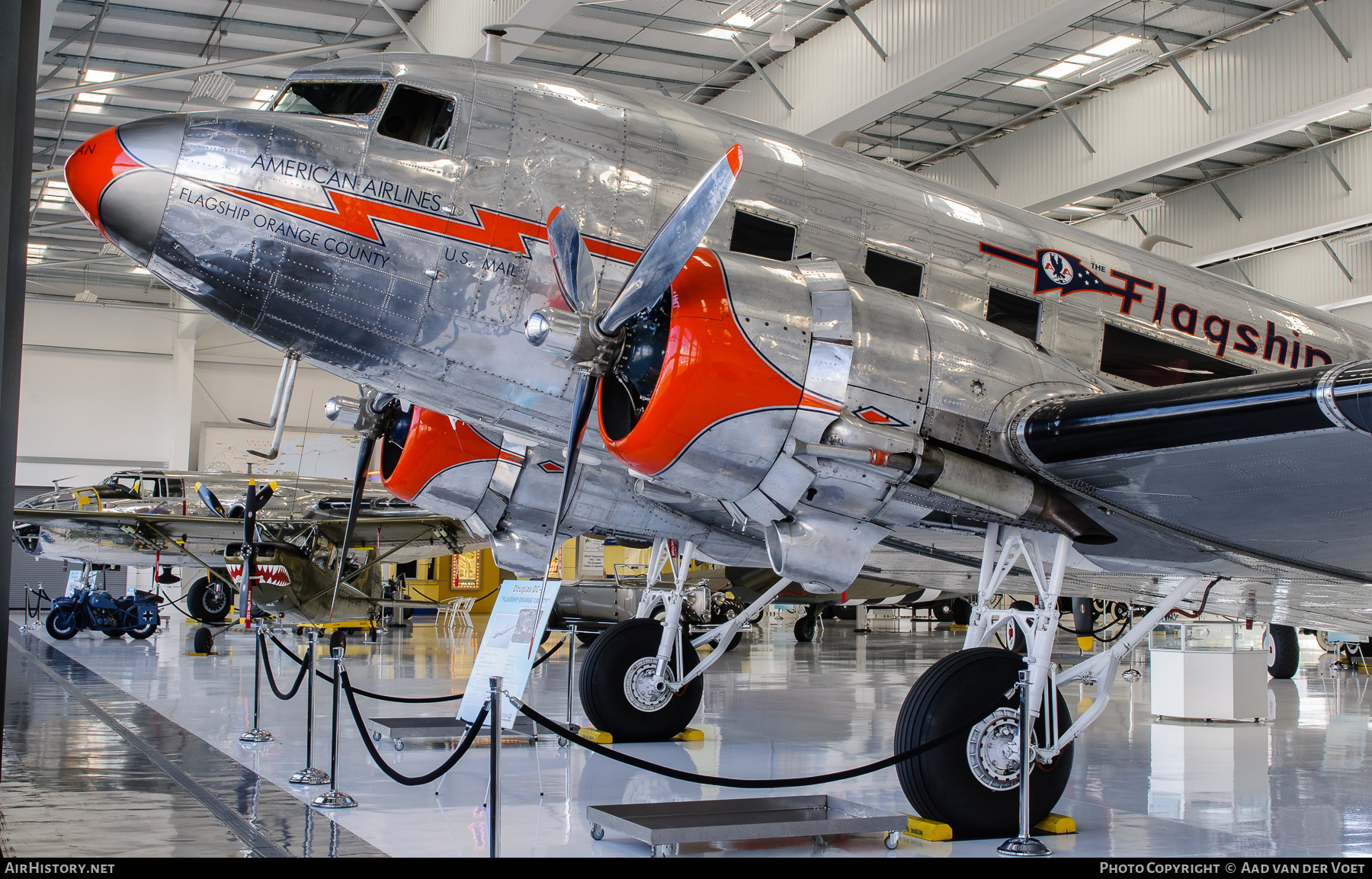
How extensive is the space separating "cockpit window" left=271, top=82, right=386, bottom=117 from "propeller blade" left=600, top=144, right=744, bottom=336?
2.19 meters

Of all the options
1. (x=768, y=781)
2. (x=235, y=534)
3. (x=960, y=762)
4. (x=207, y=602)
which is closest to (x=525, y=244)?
(x=768, y=781)

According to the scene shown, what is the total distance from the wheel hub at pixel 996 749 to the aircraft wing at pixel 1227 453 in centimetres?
141

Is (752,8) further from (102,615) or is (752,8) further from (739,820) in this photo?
(102,615)

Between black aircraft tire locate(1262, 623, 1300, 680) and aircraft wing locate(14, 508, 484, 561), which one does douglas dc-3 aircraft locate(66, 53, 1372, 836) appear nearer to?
black aircraft tire locate(1262, 623, 1300, 680)

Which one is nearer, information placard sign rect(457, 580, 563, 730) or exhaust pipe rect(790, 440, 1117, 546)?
exhaust pipe rect(790, 440, 1117, 546)

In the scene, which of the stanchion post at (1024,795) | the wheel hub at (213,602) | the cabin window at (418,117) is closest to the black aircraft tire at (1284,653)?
the stanchion post at (1024,795)

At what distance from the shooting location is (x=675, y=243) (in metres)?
5.11

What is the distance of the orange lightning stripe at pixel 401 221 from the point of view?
5.84m

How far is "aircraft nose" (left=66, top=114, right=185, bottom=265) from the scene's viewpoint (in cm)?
564

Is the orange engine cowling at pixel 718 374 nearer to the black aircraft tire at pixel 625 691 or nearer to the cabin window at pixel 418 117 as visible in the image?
the cabin window at pixel 418 117

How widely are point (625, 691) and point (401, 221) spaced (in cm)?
492

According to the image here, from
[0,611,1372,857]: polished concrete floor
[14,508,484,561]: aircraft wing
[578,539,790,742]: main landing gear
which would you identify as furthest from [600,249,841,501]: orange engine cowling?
[14,508,484,561]: aircraft wing

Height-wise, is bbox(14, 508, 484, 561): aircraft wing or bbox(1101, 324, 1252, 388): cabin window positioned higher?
bbox(1101, 324, 1252, 388): cabin window
